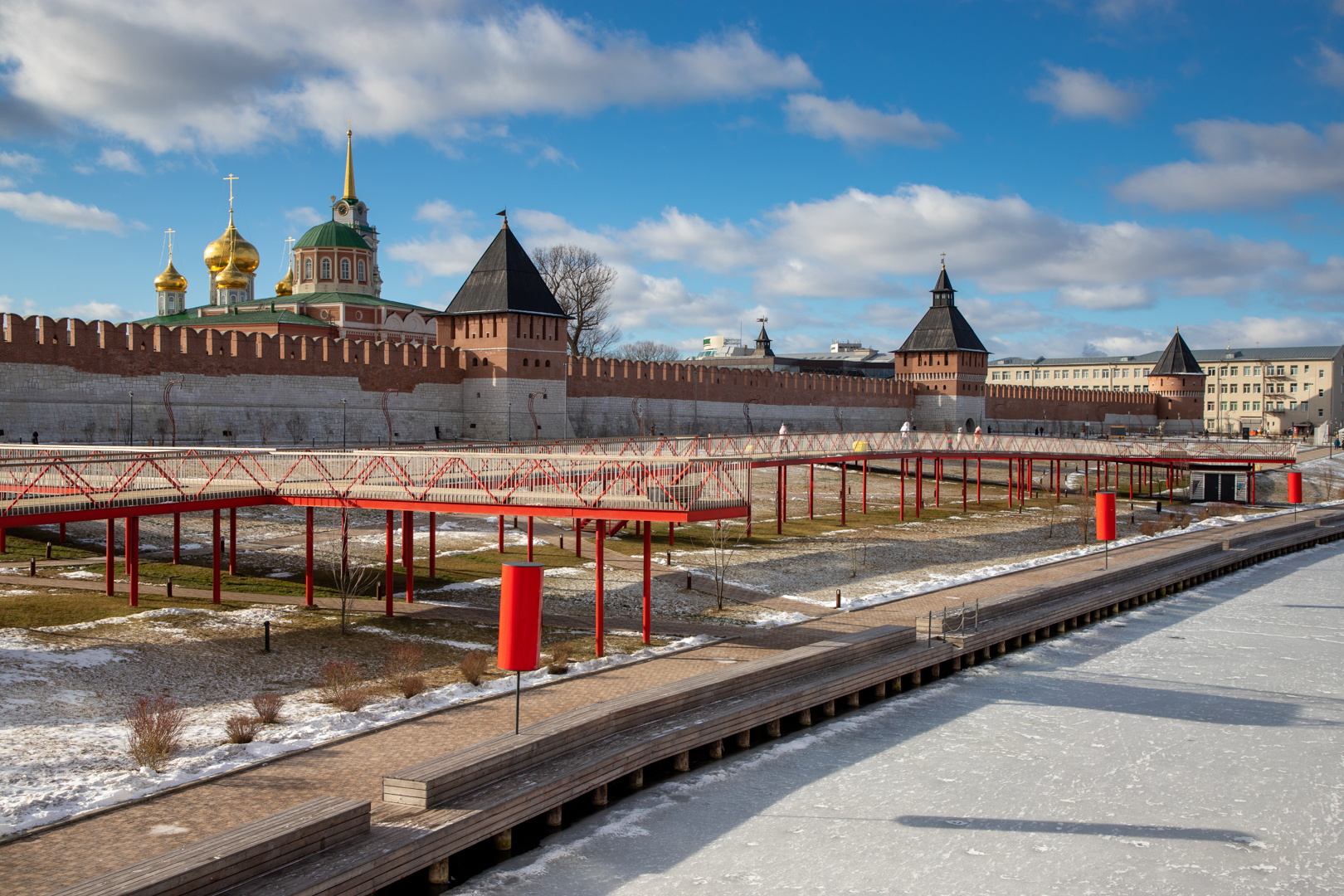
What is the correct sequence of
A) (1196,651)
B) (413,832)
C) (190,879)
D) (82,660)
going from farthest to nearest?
1. (1196,651)
2. (82,660)
3. (413,832)
4. (190,879)

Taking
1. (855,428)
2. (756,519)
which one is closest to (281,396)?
(756,519)

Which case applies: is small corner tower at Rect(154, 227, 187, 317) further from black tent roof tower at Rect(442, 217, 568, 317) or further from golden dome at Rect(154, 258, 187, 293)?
black tent roof tower at Rect(442, 217, 568, 317)

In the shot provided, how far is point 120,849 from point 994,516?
26435mm

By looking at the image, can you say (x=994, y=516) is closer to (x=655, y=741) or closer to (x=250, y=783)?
(x=655, y=741)

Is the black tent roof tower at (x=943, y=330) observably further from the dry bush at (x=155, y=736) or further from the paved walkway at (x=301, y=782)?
the dry bush at (x=155, y=736)

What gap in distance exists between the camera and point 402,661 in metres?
12.2

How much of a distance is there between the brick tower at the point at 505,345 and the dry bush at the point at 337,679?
70.4 ft

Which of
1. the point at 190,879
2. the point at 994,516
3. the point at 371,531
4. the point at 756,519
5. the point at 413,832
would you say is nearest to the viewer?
the point at 190,879

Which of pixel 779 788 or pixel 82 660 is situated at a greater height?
pixel 82 660

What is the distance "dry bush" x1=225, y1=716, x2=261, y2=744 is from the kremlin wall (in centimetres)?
1694

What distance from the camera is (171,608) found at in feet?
47.1

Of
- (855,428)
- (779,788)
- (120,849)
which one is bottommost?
(779,788)

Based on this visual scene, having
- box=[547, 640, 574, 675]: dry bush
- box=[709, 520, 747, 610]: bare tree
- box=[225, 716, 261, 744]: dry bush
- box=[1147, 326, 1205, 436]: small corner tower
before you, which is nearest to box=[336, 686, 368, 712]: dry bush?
box=[225, 716, 261, 744]: dry bush

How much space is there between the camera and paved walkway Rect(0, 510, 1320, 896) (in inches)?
270
